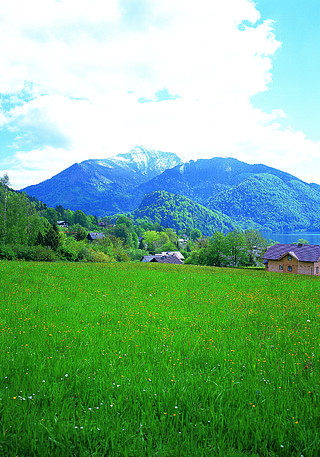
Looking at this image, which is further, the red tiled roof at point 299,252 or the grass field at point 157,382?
the red tiled roof at point 299,252

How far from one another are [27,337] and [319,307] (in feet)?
37.4

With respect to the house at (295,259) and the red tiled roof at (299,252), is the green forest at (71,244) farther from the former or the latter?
the house at (295,259)

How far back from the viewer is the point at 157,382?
207 inches

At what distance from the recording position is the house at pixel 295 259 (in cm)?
5419

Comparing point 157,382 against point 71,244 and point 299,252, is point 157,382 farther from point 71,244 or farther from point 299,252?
point 71,244

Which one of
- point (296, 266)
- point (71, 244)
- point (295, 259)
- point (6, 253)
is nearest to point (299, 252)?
point (295, 259)

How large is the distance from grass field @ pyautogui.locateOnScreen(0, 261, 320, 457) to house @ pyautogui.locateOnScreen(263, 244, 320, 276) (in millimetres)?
50151

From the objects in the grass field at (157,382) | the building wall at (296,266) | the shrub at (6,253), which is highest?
the shrub at (6,253)

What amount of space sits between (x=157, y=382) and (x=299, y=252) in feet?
193

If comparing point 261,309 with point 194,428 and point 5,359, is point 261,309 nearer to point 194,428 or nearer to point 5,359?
point 194,428

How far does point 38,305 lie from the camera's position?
36.3 feet

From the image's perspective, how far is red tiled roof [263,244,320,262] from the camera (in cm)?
5441

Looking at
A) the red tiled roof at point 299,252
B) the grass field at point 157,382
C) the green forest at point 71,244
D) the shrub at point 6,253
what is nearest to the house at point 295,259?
the red tiled roof at point 299,252

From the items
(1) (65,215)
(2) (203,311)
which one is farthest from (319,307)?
(1) (65,215)
